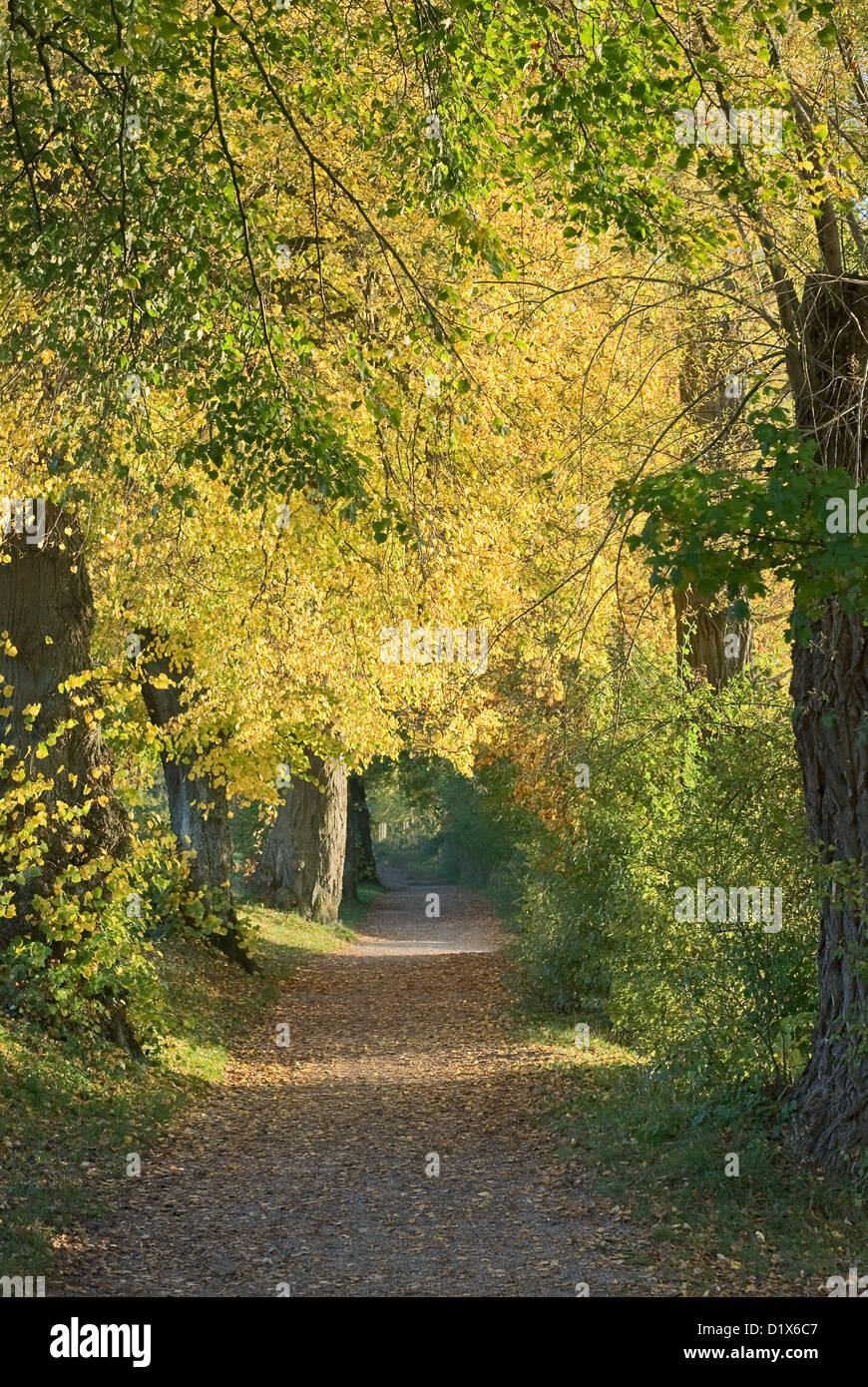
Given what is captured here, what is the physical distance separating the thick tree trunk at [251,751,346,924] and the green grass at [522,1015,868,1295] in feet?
55.1

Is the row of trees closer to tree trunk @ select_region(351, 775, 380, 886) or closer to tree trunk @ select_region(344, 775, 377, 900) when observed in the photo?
tree trunk @ select_region(344, 775, 377, 900)

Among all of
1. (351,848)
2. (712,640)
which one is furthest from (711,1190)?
(351,848)

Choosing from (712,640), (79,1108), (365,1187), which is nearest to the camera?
(365,1187)

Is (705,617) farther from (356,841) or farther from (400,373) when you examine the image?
(356,841)

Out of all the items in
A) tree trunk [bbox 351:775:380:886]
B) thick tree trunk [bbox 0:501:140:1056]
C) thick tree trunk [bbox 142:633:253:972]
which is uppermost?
thick tree trunk [bbox 0:501:140:1056]

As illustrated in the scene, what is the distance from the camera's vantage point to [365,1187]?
9414mm

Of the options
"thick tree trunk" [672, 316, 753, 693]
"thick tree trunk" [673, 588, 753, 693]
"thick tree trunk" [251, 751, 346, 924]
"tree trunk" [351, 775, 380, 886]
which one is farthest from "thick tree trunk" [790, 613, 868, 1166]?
"tree trunk" [351, 775, 380, 886]

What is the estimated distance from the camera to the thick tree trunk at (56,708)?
37.7ft

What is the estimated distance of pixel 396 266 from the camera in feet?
40.6

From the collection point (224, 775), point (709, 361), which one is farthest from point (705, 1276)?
point (224, 775)

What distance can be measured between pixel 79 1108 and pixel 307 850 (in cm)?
1814

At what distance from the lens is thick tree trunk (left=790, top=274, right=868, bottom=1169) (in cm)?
801

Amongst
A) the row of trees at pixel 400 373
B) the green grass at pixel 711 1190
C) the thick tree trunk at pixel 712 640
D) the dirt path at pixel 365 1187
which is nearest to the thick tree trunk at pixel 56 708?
the row of trees at pixel 400 373

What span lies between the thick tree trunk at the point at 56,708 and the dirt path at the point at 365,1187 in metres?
1.99
